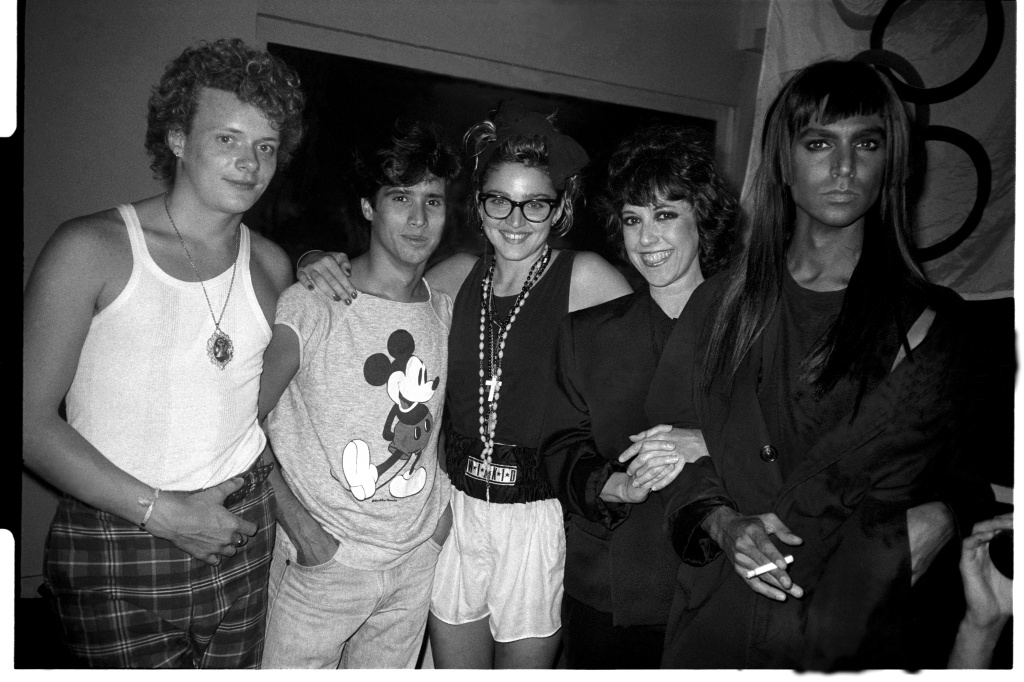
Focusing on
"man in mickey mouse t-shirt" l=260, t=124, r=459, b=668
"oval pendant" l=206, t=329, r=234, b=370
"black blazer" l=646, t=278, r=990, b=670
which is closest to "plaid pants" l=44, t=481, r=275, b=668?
"man in mickey mouse t-shirt" l=260, t=124, r=459, b=668

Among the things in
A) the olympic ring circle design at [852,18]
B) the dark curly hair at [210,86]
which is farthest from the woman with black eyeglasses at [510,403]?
the olympic ring circle design at [852,18]

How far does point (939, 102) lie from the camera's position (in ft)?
5.73

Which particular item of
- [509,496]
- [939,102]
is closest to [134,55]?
[509,496]

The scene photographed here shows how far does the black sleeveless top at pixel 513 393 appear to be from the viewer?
5.28 ft

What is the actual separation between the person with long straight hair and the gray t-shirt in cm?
52

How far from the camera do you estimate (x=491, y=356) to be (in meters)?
1.64

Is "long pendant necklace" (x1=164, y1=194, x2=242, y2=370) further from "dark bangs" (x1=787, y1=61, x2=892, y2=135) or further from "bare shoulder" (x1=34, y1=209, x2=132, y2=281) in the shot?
"dark bangs" (x1=787, y1=61, x2=892, y2=135)

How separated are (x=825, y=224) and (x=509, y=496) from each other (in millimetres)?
822

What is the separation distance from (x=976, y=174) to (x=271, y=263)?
5.00ft

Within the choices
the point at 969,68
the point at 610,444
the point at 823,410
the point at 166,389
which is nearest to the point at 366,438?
the point at 166,389

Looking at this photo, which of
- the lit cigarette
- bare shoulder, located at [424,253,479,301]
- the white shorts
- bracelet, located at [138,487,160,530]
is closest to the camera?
the lit cigarette

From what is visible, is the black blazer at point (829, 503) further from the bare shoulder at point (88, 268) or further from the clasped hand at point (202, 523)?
the bare shoulder at point (88, 268)

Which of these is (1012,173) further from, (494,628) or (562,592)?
(494,628)

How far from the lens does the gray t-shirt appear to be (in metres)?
1.56
